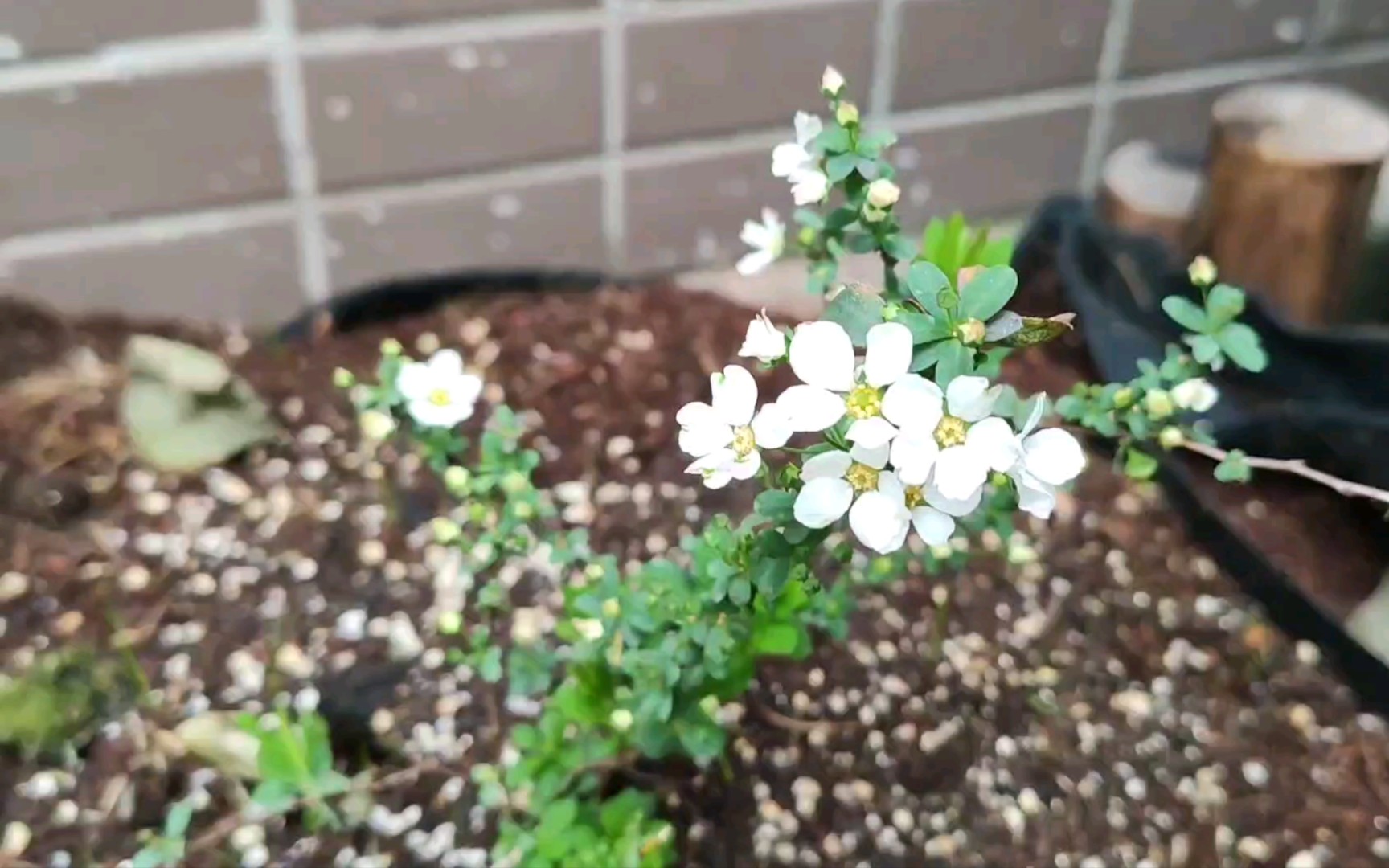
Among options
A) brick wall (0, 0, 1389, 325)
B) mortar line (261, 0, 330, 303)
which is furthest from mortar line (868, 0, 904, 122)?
mortar line (261, 0, 330, 303)

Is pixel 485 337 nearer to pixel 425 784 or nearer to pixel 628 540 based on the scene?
pixel 628 540

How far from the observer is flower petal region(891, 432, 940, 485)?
1.51 feet

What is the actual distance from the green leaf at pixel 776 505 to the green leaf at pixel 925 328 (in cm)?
9

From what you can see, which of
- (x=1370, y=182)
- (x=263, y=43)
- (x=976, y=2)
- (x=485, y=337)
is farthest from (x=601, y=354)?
(x=1370, y=182)

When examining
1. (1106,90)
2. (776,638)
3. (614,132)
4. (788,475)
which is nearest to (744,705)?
(776,638)

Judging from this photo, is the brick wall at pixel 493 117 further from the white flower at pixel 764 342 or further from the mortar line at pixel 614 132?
the white flower at pixel 764 342

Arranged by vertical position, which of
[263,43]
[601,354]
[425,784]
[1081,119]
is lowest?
[425,784]

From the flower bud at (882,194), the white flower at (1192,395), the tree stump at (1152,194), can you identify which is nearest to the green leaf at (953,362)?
the flower bud at (882,194)

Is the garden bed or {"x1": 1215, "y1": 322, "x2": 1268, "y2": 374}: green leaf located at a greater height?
{"x1": 1215, "y1": 322, "x2": 1268, "y2": 374}: green leaf

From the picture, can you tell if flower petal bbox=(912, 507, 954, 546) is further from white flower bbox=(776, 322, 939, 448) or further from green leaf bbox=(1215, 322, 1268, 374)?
green leaf bbox=(1215, 322, 1268, 374)

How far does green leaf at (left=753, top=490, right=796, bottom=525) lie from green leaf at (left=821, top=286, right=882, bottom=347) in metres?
0.07

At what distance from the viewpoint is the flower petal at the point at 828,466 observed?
0.49 meters

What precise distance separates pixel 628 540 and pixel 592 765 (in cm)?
26

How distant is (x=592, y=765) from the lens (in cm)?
82
